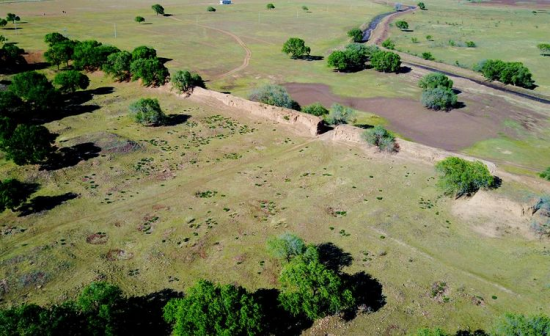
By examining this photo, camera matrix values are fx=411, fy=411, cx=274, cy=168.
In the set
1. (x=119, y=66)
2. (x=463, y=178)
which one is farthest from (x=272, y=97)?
(x=463, y=178)

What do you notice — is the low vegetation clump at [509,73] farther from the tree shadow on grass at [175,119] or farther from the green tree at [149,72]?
the green tree at [149,72]

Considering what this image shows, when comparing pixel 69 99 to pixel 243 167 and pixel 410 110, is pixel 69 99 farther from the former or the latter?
Answer: pixel 410 110

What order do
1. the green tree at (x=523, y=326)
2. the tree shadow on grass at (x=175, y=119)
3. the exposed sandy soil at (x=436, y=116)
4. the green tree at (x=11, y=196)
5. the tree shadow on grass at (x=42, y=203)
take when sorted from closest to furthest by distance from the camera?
the green tree at (x=523, y=326) → the green tree at (x=11, y=196) → the tree shadow on grass at (x=42, y=203) → the tree shadow on grass at (x=175, y=119) → the exposed sandy soil at (x=436, y=116)

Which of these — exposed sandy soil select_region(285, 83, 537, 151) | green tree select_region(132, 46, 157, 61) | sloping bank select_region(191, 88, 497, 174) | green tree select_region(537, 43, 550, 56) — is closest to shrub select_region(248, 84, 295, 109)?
sloping bank select_region(191, 88, 497, 174)

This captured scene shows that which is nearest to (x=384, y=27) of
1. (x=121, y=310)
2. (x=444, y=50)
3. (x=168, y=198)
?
(x=444, y=50)

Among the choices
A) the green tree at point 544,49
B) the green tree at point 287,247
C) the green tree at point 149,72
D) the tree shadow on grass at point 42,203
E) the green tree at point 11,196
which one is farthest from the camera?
the green tree at point 544,49

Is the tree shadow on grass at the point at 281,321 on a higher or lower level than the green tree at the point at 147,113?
lower

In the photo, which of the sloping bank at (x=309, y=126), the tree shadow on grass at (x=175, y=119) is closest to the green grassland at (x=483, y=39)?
the sloping bank at (x=309, y=126)

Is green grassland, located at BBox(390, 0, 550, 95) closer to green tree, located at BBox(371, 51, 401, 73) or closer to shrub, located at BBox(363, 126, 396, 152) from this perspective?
green tree, located at BBox(371, 51, 401, 73)
